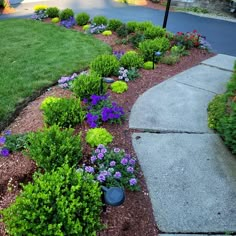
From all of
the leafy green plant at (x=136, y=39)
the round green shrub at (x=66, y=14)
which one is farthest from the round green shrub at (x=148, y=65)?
the round green shrub at (x=66, y=14)

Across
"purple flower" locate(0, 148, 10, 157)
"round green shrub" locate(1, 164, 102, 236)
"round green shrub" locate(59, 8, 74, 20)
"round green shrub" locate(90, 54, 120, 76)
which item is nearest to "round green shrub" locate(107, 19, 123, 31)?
"round green shrub" locate(59, 8, 74, 20)

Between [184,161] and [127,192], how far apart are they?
2.67ft

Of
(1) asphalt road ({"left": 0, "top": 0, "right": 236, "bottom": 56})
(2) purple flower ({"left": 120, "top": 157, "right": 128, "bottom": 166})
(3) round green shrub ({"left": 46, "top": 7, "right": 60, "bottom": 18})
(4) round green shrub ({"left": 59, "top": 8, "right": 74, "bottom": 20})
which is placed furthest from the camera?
(3) round green shrub ({"left": 46, "top": 7, "right": 60, "bottom": 18})

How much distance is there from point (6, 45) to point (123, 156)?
5327 mm

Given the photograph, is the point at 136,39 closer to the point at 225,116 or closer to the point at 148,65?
the point at 148,65

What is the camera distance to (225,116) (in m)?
3.34

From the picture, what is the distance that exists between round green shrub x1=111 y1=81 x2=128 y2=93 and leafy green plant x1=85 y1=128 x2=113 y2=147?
1266 millimetres

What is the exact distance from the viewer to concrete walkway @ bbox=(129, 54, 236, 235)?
2.43 metres

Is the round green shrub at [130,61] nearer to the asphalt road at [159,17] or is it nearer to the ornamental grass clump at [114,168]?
the ornamental grass clump at [114,168]

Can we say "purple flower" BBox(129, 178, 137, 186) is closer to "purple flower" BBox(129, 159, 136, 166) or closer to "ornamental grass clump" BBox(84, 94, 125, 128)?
"purple flower" BBox(129, 159, 136, 166)

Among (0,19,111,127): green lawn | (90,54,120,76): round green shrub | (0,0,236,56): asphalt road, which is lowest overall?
(0,0,236,56): asphalt road

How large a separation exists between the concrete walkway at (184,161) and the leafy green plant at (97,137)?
14.0 inches

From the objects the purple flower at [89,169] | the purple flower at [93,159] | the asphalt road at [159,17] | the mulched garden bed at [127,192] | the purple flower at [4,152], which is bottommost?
the asphalt road at [159,17]

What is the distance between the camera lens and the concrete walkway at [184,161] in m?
2.43
